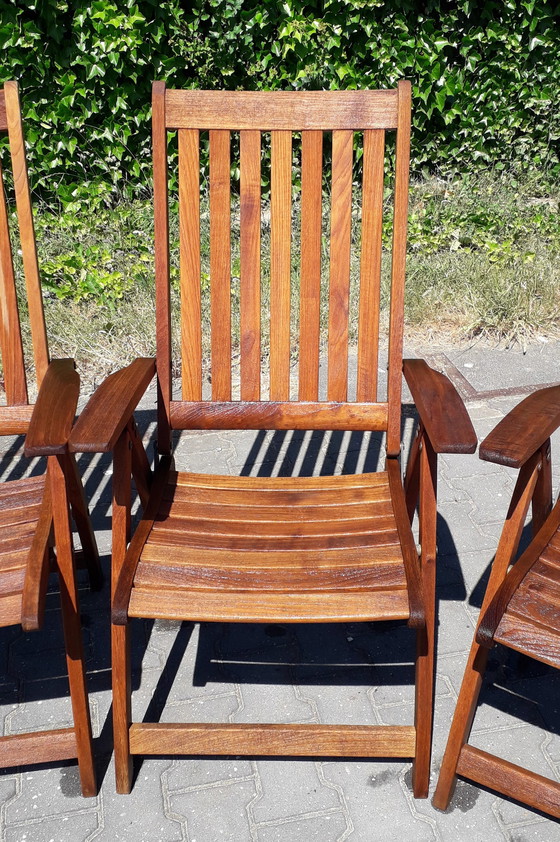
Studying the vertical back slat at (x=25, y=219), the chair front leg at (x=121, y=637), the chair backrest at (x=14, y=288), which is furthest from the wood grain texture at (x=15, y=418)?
the chair front leg at (x=121, y=637)

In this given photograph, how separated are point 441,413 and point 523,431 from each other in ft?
0.64

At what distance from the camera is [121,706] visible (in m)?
2.02

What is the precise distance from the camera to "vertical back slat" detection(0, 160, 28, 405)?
→ 2.35m

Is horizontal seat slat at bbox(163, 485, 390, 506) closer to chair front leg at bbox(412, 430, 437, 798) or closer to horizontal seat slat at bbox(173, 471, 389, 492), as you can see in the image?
horizontal seat slat at bbox(173, 471, 389, 492)

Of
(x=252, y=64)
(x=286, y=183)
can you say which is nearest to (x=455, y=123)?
(x=252, y=64)

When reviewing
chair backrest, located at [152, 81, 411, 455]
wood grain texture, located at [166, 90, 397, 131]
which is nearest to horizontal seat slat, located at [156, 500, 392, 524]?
chair backrest, located at [152, 81, 411, 455]

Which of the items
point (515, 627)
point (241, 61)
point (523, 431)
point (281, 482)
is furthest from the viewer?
point (241, 61)

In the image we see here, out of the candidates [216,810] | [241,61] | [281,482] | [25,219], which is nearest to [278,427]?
[281,482]

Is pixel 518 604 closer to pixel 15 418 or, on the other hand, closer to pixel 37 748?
→ pixel 37 748

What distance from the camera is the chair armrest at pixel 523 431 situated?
181cm

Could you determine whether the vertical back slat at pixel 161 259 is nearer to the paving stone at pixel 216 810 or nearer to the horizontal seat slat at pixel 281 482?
the horizontal seat slat at pixel 281 482

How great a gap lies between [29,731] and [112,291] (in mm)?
2834

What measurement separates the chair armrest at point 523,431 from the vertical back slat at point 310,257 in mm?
629

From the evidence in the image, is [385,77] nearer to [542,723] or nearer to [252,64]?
[252,64]
